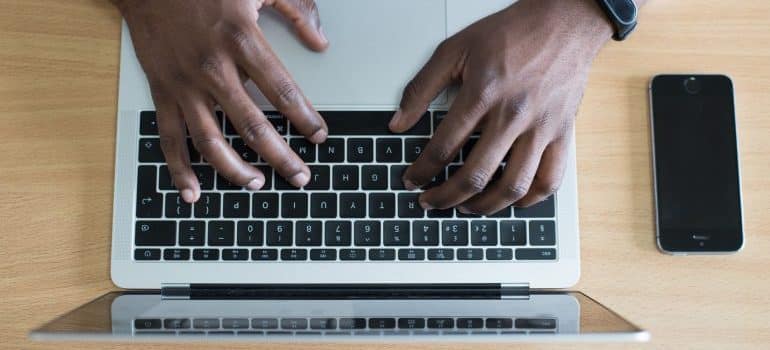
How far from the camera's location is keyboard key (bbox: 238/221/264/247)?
655 mm

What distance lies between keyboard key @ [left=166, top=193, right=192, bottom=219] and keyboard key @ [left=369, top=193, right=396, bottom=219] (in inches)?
7.8

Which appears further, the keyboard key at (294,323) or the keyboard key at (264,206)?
the keyboard key at (264,206)

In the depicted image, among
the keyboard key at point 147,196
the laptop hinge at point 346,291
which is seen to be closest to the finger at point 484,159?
the laptop hinge at point 346,291

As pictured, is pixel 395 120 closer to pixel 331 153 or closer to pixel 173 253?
pixel 331 153

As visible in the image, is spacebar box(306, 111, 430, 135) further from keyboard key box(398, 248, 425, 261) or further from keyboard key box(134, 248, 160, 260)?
keyboard key box(134, 248, 160, 260)

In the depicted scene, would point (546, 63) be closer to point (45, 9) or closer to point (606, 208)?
point (606, 208)

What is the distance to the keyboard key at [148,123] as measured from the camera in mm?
674

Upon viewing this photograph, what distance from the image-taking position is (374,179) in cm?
66

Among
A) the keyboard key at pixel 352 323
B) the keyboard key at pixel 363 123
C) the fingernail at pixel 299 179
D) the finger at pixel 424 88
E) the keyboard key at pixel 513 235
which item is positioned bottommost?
the keyboard key at pixel 352 323

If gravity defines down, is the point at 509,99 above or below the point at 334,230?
above

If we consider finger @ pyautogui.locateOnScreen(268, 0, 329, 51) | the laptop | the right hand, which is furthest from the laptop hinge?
finger @ pyautogui.locateOnScreen(268, 0, 329, 51)

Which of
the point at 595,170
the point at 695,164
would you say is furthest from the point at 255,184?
the point at 695,164

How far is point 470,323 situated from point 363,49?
32cm

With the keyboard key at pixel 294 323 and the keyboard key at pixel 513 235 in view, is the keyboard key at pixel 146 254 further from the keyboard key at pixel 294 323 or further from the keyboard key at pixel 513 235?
the keyboard key at pixel 513 235
